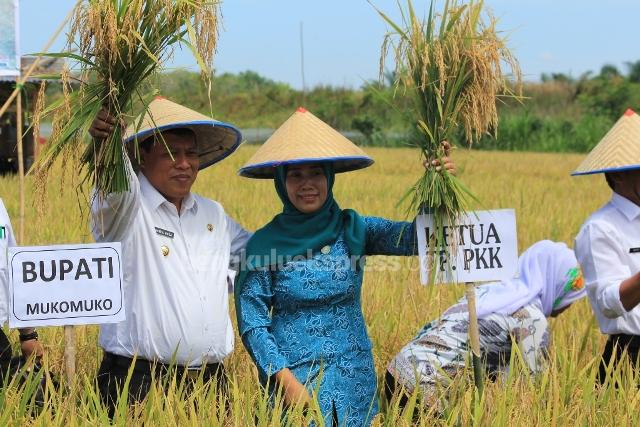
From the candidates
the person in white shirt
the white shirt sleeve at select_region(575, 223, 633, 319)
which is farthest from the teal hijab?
the white shirt sleeve at select_region(575, 223, 633, 319)

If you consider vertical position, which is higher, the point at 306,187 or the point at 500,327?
the point at 306,187

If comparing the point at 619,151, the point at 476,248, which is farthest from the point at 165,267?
the point at 619,151

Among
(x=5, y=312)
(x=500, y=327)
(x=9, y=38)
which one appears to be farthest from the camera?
(x=9, y=38)

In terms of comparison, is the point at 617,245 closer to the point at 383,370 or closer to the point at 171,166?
the point at 383,370

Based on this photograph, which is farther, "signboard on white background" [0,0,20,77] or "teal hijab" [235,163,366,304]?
"signboard on white background" [0,0,20,77]

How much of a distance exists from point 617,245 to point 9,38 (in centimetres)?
232

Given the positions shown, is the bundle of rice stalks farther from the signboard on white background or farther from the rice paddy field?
the signboard on white background

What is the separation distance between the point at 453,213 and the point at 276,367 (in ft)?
1.98

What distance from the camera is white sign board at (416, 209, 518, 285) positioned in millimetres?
2395

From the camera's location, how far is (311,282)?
7.92 ft

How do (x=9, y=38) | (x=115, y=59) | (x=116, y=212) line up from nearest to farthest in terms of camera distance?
(x=115, y=59)
(x=116, y=212)
(x=9, y=38)

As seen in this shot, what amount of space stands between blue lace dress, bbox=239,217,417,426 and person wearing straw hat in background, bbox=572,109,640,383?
573mm

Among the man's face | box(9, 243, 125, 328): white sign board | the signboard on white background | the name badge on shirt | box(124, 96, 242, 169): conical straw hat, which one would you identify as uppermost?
the signboard on white background

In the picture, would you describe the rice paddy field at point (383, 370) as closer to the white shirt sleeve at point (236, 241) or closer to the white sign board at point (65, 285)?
the white sign board at point (65, 285)
